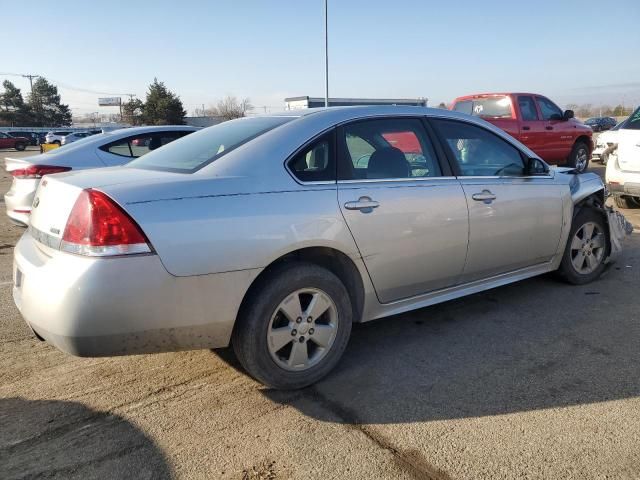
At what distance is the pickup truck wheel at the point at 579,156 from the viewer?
12.5 meters

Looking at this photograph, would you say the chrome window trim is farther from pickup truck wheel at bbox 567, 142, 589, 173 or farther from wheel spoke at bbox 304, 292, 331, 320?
pickup truck wheel at bbox 567, 142, 589, 173

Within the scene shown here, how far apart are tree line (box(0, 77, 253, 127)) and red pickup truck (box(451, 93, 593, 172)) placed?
2023 inches

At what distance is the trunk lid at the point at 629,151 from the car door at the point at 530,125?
3463mm

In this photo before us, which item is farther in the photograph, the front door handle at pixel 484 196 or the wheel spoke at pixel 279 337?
the front door handle at pixel 484 196

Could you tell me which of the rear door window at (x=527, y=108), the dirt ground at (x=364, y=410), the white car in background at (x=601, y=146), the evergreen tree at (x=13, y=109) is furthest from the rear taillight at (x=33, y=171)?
the evergreen tree at (x=13, y=109)

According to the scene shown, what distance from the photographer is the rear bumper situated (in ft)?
7.87

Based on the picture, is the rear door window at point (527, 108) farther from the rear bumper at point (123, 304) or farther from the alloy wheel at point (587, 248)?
the rear bumper at point (123, 304)

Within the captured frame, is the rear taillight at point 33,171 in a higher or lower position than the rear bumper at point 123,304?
higher

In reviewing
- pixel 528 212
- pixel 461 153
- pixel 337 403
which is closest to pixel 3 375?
pixel 337 403

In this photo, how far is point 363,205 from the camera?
3133 mm

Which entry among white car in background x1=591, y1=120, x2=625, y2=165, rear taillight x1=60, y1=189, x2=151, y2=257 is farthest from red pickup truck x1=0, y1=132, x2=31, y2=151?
rear taillight x1=60, y1=189, x2=151, y2=257

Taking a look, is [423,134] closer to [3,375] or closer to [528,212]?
[528,212]

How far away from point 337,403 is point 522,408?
0.99m

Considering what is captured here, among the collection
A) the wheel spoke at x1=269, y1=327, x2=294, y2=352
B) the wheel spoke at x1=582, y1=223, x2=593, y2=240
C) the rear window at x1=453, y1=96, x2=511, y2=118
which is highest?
the rear window at x1=453, y1=96, x2=511, y2=118
